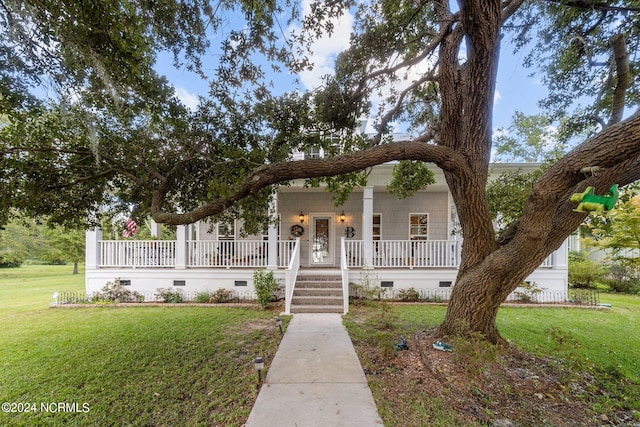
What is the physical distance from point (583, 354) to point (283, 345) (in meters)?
4.99

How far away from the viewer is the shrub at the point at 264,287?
7.45 m

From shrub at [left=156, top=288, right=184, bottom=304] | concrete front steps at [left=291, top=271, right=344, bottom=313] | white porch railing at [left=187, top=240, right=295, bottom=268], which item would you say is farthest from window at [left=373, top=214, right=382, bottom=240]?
shrub at [left=156, top=288, right=184, bottom=304]

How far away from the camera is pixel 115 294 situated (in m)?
8.36

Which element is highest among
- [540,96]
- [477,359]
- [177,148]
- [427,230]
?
[540,96]

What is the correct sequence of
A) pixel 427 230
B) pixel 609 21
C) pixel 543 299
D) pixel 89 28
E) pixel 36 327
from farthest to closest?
pixel 427 230 < pixel 543 299 < pixel 36 327 < pixel 609 21 < pixel 89 28

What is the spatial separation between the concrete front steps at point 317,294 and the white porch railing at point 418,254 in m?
1.29

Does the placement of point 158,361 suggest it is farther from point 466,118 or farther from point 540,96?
point 540,96

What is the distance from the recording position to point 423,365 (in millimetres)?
3867

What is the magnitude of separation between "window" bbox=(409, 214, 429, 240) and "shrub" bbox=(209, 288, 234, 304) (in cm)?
701

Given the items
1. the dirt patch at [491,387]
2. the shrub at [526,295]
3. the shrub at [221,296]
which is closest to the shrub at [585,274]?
the shrub at [526,295]

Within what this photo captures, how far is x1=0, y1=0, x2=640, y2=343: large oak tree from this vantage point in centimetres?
326

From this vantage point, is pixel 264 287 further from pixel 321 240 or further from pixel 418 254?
pixel 418 254

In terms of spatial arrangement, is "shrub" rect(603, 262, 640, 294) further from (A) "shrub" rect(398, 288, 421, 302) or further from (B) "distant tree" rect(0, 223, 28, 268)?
(B) "distant tree" rect(0, 223, 28, 268)

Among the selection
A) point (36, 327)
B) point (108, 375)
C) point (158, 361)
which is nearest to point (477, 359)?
point (158, 361)
